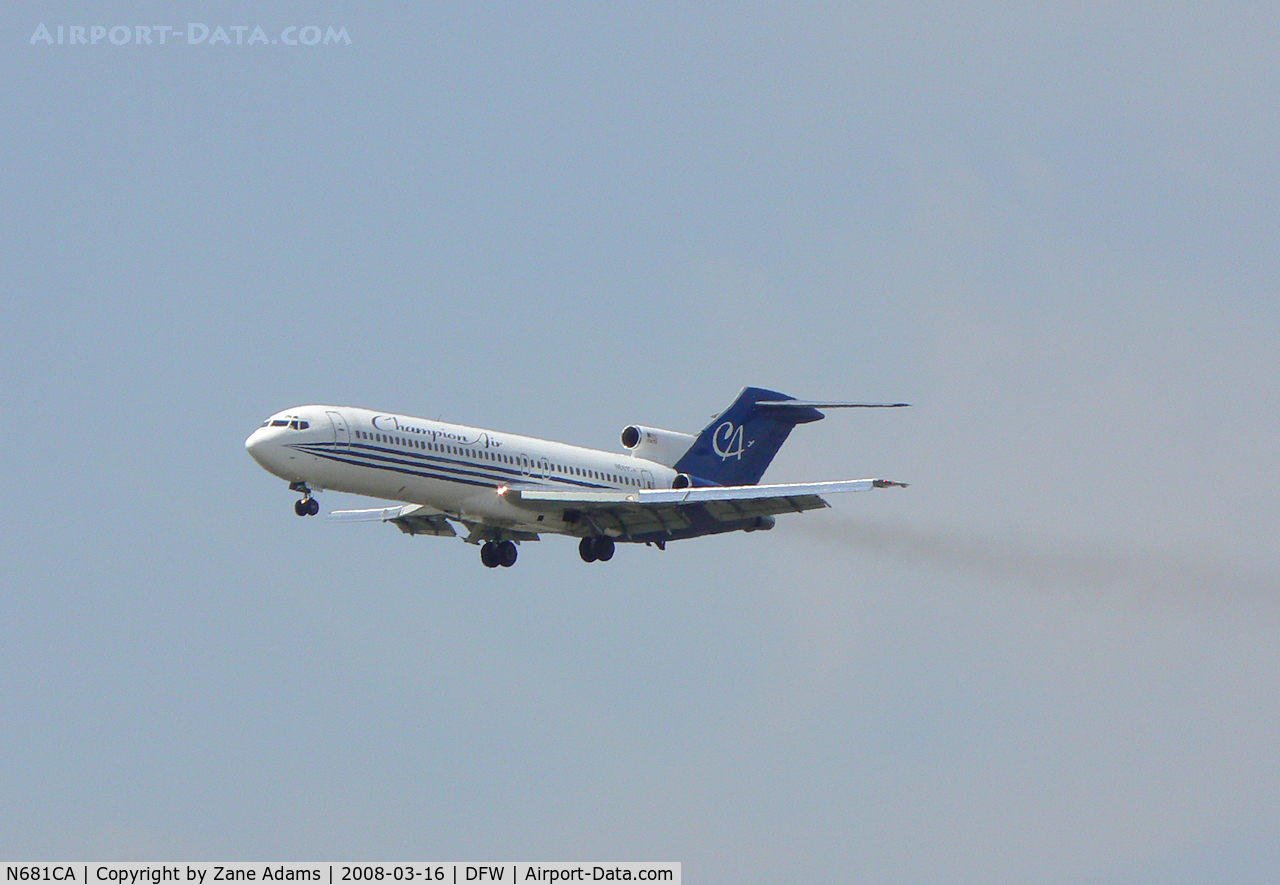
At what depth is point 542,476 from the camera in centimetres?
5884

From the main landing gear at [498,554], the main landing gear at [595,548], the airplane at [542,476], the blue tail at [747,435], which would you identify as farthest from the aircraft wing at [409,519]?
the blue tail at [747,435]

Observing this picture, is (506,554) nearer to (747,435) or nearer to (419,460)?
(419,460)

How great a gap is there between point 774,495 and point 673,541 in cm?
530

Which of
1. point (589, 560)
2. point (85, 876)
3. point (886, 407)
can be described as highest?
point (886, 407)

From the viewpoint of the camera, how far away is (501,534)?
2368 inches

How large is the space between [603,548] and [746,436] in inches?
299

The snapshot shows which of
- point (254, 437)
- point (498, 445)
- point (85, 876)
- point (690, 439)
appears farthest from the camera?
point (690, 439)

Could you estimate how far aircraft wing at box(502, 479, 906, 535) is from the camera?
57125 millimetres

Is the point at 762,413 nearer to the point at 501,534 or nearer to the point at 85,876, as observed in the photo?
the point at 501,534

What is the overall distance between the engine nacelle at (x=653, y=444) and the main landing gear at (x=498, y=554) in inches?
212

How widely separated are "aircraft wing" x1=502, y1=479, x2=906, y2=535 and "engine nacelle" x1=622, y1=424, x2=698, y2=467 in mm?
3158

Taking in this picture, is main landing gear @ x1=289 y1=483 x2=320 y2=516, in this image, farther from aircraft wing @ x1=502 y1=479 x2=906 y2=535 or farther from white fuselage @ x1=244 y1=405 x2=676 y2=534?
aircraft wing @ x1=502 y1=479 x2=906 y2=535

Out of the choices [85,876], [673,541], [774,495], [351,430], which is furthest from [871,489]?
[85,876]

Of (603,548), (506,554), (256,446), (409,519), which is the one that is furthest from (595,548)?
(256,446)
